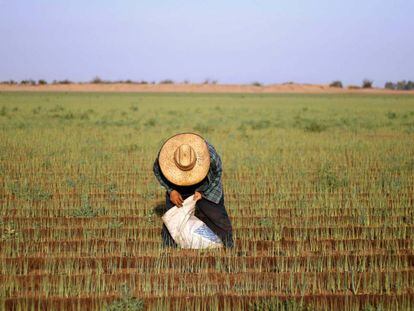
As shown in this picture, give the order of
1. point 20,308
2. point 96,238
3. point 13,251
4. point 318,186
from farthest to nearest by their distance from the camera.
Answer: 1. point 318,186
2. point 96,238
3. point 13,251
4. point 20,308

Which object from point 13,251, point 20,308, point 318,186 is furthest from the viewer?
point 318,186

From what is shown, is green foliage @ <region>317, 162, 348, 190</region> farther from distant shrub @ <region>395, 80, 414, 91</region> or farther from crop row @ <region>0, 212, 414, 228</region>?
distant shrub @ <region>395, 80, 414, 91</region>

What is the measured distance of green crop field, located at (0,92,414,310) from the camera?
5.11 m

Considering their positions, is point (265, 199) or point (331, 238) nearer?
point (331, 238)

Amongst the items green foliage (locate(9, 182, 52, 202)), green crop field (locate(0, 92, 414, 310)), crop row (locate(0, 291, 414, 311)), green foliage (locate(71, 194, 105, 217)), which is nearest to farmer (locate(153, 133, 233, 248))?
green crop field (locate(0, 92, 414, 310))

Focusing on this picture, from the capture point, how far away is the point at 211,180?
646 cm

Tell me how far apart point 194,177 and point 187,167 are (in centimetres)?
14

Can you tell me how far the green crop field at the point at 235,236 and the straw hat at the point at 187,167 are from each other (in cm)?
71

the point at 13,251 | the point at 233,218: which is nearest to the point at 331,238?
the point at 233,218

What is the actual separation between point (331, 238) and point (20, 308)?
350 cm

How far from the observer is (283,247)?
660 centimetres

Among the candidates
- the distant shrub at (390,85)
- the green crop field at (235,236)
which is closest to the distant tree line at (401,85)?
the distant shrub at (390,85)

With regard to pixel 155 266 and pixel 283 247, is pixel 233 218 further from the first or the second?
pixel 155 266

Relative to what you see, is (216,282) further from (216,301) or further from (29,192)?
(29,192)
